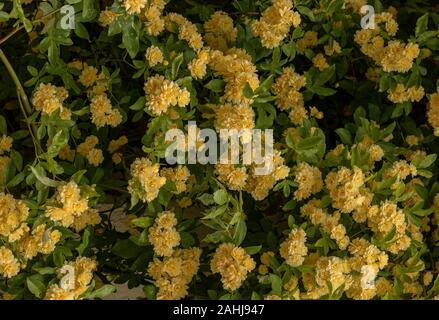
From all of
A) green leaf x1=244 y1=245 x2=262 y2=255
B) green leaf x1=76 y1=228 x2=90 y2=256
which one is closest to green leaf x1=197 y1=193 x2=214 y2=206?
green leaf x1=244 y1=245 x2=262 y2=255

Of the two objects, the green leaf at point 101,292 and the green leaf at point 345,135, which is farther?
the green leaf at point 345,135

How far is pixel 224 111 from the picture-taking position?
1.11 m

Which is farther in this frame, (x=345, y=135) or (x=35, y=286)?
(x=345, y=135)

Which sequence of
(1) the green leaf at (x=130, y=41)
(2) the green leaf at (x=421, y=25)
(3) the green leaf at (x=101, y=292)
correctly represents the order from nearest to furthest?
(3) the green leaf at (x=101, y=292) → (1) the green leaf at (x=130, y=41) → (2) the green leaf at (x=421, y=25)

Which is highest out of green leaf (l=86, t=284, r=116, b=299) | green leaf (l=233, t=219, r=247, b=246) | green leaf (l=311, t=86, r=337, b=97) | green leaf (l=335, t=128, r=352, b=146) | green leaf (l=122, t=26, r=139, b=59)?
green leaf (l=122, t=26, r=139, b=59)

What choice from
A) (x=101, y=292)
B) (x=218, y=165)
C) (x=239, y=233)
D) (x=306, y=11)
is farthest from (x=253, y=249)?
(x=306, y=11)

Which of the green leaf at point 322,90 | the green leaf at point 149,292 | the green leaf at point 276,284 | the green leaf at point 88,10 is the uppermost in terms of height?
the green leaf at point 88,10

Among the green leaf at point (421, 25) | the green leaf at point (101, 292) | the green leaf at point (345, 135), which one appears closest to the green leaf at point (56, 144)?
the green leaf at point (101, 292)

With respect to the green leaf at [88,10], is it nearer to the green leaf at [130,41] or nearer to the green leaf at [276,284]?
the green leaf at [130,41]

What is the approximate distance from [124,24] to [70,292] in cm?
50

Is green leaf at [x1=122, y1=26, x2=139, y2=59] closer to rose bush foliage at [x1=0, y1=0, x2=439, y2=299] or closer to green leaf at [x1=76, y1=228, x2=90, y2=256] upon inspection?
rose bush foliage at [x1=0, y1=0, x2=439, y2=299]

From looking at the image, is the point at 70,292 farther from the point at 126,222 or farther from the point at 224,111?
the point at 224,111

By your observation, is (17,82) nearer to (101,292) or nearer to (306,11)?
(101,292)

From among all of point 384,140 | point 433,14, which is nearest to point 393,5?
point 433,14
